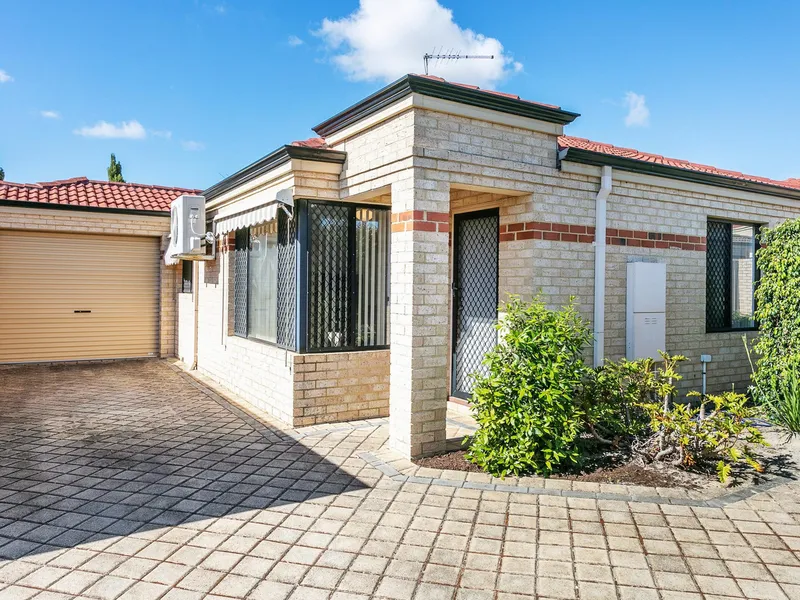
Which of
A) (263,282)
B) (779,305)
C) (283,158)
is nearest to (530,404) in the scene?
(779,305)

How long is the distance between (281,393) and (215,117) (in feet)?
60.3

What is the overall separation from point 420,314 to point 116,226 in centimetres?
1099

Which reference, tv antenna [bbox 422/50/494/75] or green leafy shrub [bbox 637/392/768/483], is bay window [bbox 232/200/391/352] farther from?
green leafy shrub [bbox 637/392/768/483]

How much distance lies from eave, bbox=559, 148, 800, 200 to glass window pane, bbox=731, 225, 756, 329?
75 cm

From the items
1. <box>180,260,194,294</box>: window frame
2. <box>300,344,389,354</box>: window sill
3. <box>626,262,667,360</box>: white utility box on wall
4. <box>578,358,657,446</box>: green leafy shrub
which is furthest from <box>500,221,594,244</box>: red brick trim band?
<box>180,260,194,294</box>: window frame

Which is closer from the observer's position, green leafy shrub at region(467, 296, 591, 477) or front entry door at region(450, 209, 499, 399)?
green leafy shrub at region(467, 296, 591, 477)

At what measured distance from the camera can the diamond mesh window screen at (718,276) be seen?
31.3 feet

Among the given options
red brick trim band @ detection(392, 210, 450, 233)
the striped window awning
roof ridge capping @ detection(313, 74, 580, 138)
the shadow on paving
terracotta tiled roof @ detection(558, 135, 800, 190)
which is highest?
terracotta tiled roof @ detection(558, 135, 800, 190)

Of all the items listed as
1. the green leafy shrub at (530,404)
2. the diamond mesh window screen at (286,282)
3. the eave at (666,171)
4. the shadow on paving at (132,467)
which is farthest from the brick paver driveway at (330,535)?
the eave at (666,171)

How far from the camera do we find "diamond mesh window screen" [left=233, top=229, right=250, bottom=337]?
10.4 meters

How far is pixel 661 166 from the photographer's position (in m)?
8.17

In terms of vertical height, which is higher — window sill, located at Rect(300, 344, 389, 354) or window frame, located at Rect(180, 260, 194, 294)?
window frame, located at Rect(180, 260, 194, 294)

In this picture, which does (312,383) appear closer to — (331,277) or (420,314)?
(331,277)

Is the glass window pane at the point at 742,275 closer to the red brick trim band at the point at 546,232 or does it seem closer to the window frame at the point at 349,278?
the red brick trim band at the point at 546,232
